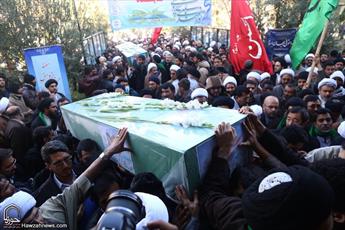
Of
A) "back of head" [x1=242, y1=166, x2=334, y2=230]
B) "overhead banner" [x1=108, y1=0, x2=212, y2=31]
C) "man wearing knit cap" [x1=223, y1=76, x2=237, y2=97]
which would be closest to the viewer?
"back of head" [x1=242, y1=166, x2=334, y2=230]

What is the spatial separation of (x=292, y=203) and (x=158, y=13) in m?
10.5

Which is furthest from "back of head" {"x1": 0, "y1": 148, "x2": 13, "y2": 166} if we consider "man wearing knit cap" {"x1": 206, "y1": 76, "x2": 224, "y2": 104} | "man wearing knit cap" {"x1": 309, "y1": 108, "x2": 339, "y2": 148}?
"man wearing knit cap" {"x1": 206, "y1": 76, "x2": 224, "y2": 104}

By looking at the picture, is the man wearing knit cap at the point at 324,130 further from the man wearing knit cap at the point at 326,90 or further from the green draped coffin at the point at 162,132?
the green draped coffin at the point at 162,132

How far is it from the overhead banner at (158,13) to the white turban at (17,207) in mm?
9655

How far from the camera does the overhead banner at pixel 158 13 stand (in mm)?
10555

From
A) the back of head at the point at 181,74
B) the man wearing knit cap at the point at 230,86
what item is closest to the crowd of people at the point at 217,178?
the man wearing knit cap at the point at 230,86

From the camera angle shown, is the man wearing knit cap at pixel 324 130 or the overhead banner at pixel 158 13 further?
the overhead banner at pixel 158 13

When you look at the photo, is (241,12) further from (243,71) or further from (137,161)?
(137,161)

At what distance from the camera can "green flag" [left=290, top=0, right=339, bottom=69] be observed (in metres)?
4.95

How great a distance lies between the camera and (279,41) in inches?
349

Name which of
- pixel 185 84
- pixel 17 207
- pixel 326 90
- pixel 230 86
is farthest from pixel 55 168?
pixel 326 90

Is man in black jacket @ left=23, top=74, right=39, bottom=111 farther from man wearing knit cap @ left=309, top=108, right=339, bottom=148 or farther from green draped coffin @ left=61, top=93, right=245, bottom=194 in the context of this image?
man wearing knit cap @ left=309, top=108, right=339, bottom=148

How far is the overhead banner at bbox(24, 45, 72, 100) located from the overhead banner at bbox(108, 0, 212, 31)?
15.2 ft

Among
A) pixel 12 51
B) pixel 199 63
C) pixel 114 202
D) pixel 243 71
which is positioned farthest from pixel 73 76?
pixel 114 202
